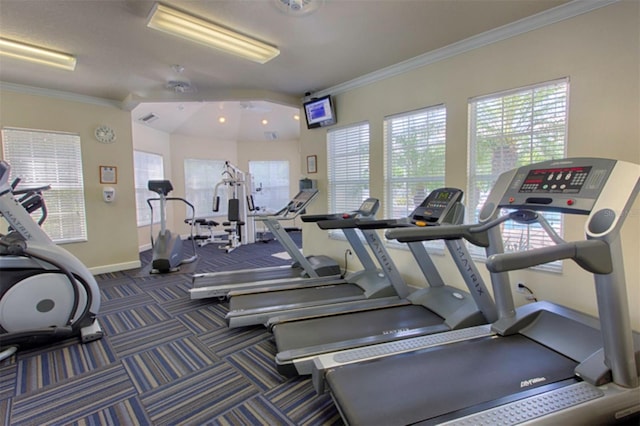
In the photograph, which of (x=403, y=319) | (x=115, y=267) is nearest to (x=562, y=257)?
(x=403, y=319)

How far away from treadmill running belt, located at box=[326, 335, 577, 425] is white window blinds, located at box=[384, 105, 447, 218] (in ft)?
6.18

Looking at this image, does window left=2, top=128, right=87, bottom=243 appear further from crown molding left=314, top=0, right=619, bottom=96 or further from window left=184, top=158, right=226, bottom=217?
crown molding left=314, top=0, right=619, bottom=96

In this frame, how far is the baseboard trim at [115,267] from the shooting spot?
488cm

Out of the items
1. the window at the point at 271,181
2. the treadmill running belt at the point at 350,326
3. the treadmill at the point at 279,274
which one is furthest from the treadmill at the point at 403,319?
the window at the point at 271,181

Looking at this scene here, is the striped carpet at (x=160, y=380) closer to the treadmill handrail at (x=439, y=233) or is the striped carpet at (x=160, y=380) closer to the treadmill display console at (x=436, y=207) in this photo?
the treadmill handrail at (x=439, y=233)

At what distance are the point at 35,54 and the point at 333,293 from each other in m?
3.92

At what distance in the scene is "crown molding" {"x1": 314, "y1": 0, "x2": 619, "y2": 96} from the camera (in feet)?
8.00

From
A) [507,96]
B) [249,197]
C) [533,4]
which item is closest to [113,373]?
[507,96]

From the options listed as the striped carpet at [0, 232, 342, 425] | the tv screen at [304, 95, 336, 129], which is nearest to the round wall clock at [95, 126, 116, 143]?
the striped carpet at [0, 232, 342, 425]

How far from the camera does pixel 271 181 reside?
9.25m

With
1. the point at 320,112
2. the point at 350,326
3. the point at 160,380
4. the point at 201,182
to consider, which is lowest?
the point at 160,380

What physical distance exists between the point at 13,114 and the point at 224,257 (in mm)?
3645

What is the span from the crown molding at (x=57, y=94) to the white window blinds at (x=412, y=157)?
13.8ft

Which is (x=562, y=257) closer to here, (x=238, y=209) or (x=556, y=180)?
(x=556, y=180)
